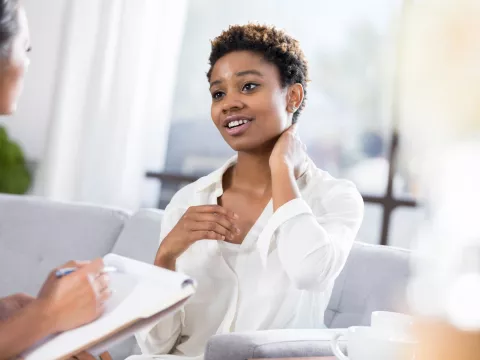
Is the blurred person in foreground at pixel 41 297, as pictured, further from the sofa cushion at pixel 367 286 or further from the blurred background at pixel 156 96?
the blurred background at pixel 156 96

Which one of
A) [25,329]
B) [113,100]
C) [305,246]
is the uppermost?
[113,100]

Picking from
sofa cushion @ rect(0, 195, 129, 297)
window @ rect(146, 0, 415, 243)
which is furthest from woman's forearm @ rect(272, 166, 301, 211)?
window @ rect(146, 0, 415, 243)

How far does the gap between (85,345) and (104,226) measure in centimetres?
145

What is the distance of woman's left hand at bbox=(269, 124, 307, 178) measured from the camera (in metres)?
1.50

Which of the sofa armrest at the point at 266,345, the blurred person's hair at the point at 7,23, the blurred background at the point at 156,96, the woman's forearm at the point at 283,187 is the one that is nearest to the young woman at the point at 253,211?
the woman's forearm at the point at 283,187

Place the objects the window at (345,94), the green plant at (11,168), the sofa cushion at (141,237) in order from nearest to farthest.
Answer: the sofa cushion at (141,237) < the window at (345,94) < the green plant at (11,168)

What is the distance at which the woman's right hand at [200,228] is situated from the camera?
4.66 feet

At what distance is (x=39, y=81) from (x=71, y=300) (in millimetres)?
3179

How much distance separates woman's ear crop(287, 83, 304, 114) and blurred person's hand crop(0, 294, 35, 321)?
793 mm

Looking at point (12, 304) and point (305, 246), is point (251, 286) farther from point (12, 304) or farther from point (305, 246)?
point (12, 304)

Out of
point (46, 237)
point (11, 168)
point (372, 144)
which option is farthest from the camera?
point (11, 168)

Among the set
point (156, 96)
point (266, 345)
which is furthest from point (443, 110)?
point (266, 345)

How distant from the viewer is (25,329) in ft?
3.09

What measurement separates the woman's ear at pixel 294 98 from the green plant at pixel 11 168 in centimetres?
252
